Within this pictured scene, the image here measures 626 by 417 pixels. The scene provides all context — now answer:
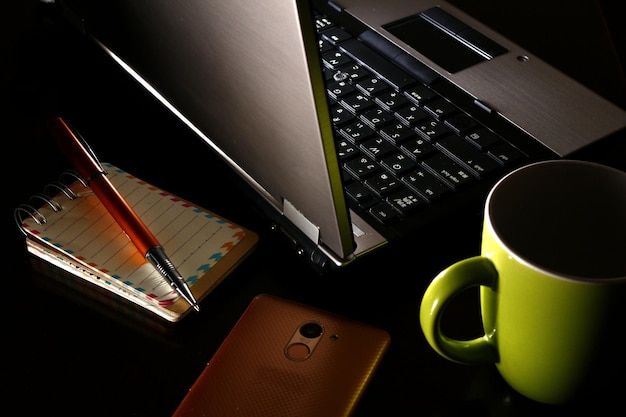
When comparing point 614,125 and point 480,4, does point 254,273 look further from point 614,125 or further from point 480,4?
point 480,4

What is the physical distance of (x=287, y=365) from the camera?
54 centimetres

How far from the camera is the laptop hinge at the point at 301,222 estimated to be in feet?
1.89

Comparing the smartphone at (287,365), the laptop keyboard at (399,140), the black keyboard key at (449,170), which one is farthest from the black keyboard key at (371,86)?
the smartphone at (287,365)

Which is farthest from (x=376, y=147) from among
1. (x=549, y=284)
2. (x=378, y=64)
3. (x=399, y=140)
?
(x=549, y=284)

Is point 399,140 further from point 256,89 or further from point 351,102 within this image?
point 256,89

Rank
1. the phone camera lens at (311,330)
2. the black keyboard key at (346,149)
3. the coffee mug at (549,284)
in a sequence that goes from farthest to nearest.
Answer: the black keyboard key at (346,149) < the phone camera lens at (311,330) < the coffee mug at (549,284)

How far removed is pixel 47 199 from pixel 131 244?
0.09 m

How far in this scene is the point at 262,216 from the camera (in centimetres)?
65

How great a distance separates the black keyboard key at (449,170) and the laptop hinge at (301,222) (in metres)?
0.13

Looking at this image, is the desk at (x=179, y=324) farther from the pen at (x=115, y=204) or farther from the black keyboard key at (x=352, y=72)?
the black keyboard key at (x=352, y=72)

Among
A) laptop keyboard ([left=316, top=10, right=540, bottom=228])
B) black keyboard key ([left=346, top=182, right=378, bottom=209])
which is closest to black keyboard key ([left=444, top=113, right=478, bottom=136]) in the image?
laptop keyboard ([left=316, top=10, right=540, bottom=228])

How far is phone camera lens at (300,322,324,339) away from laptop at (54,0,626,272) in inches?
1.7

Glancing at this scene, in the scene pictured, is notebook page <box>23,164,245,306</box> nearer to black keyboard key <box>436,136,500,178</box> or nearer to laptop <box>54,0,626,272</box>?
laptop <box>54,0,626,272</box>

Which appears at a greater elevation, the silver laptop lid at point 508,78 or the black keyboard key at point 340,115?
the black keyboard key at point 340,115
